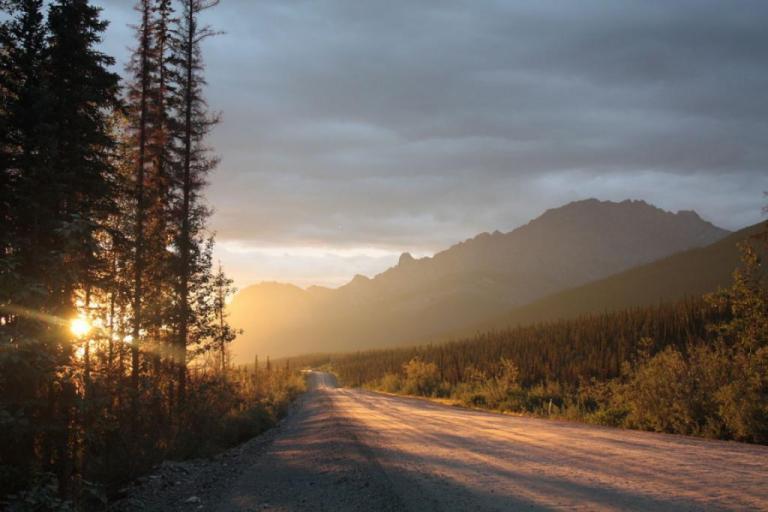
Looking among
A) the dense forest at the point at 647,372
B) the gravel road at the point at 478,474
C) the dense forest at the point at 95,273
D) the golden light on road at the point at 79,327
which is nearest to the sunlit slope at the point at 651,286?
the dense forest at the point at 647,372

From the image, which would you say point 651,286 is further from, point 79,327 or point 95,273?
point 79,327

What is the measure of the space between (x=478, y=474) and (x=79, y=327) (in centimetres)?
719

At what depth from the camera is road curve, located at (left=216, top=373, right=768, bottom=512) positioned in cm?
700

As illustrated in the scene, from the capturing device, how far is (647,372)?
17328 mm

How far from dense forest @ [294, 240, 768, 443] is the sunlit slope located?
52.6m

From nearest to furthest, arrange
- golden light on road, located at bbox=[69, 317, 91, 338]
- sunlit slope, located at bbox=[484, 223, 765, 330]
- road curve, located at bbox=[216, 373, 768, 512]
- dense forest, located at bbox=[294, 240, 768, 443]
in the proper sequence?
road curve, located at bbox=[216, 373, 768, 512]
golden light on road, located at bbox=[69, 317, 91, 338]
dense forest, located at bbox=[294, 240, 768, 443]
sunlit slope, located at bbox=[484, 223, 765, 330]

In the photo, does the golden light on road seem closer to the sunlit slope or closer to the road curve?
the road curve

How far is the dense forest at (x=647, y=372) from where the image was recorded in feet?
46.9

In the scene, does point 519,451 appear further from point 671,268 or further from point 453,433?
point 671,268

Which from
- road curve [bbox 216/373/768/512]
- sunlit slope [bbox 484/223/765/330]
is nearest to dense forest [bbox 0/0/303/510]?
road curve [bbox 216/373/768/512]

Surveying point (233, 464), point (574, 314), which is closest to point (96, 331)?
point (233, 464)

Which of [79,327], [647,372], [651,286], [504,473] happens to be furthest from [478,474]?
[651,286]

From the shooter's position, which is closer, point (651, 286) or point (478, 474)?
point (478, 474)

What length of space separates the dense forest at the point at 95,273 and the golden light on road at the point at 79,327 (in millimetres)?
46
